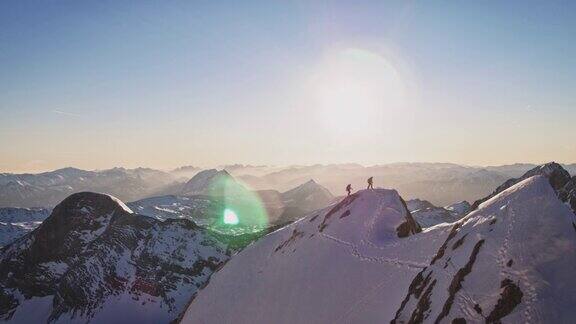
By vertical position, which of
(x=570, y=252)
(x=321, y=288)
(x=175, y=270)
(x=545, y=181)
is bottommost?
(x=175, y=270)

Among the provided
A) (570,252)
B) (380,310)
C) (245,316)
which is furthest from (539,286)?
(245,316)

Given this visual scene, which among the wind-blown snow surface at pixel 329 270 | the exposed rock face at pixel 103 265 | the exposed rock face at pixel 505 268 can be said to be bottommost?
the exposed rock face at pixel 103 265

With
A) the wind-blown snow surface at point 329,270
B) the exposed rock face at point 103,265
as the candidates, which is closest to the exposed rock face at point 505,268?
the wind-blown snow surface at point 329,270

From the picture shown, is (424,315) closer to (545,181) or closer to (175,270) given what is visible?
(545,181)

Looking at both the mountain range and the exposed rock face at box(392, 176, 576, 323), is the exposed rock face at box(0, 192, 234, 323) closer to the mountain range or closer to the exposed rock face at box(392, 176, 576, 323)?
the mountain range

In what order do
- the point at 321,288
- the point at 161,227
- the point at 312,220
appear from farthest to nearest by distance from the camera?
the point at 161,227 < the point at 312,220 < the point at 321,288

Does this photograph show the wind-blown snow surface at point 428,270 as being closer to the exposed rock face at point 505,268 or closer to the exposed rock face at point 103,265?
the exposed rock face at point 505,268

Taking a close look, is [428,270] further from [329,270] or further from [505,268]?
[329,270]
